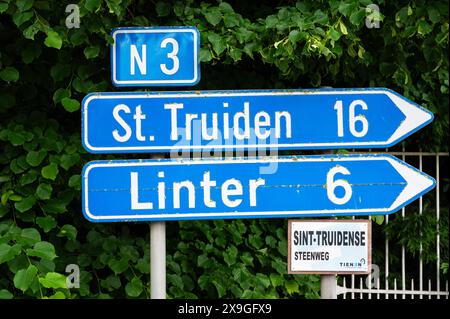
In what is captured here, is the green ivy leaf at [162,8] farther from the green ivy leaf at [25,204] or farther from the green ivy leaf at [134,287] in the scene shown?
the green ivy leaf at [134,287]

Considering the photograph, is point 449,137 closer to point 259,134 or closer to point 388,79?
point 388,79

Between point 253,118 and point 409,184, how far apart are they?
727mm

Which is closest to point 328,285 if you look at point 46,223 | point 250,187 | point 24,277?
point 250,187

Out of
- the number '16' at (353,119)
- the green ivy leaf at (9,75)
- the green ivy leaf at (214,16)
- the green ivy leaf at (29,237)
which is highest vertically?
the green ivy leaf at (214,16)

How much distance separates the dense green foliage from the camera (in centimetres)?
344

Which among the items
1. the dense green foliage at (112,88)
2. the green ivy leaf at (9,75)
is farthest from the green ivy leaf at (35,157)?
the green ivy leaf at (9,75)

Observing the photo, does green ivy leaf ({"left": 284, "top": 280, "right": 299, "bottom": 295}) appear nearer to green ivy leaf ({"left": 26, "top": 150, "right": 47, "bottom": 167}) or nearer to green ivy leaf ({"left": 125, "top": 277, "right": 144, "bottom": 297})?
green ivy leaf ({"left": 125, "top": 277, "right": 144, "bottom": 297})

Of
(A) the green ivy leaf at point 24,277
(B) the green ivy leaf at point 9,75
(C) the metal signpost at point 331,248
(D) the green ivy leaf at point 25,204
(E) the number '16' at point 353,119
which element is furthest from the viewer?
(D) the green ivy leaf at point 25,204

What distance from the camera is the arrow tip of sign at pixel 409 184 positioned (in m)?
3.02

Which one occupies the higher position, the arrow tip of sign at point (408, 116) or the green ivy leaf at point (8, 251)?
the arrow tip of sign at point (408, 116)

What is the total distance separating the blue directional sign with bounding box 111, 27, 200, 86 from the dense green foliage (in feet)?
1.07

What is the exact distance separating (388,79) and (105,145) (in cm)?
222

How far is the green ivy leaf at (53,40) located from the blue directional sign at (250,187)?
650mm

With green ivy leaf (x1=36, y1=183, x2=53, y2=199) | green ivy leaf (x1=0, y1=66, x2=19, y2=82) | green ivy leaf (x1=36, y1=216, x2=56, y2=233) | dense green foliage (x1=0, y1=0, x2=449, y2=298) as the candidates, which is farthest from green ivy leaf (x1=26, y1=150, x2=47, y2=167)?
green ivy leaf (x1=0, y1=66, x2=19, y2=82)
